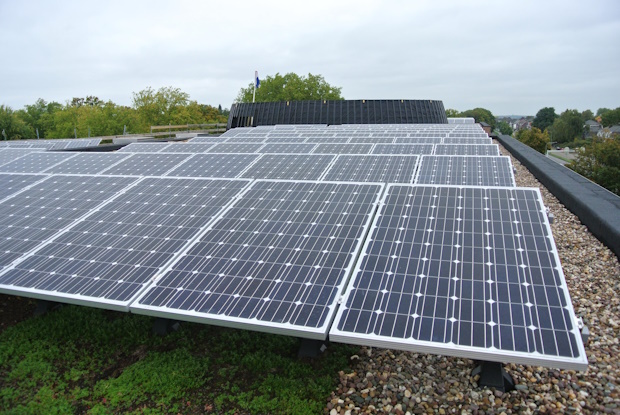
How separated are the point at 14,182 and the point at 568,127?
178410 mm

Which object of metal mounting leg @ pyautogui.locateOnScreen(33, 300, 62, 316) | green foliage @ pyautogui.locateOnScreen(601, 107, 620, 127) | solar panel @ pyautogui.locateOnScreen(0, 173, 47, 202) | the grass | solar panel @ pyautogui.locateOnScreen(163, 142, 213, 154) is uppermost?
green foliage @ pyautogui.locateOnScreen(601, 107, 620, 127)

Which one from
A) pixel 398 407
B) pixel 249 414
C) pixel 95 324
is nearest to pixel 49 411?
pixel 95 324

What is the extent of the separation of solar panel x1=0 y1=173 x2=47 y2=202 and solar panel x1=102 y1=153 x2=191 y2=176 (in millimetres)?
2418

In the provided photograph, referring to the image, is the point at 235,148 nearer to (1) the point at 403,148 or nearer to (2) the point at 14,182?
(1) the point at 403,148

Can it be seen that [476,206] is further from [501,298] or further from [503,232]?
[501,298]

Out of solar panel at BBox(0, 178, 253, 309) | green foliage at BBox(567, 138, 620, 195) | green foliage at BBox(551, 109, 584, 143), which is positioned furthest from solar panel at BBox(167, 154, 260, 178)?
green foliage at BBox(551, 109, 584, 143)

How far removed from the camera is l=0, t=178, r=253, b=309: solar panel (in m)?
6.02

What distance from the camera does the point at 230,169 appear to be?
43.3ft

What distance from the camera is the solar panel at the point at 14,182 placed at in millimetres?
9891

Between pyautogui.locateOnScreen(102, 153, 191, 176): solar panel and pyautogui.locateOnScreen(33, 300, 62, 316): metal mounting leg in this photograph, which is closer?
pyautogui.locateOnScreen(33, 300, 62, 316): metal mounting leg

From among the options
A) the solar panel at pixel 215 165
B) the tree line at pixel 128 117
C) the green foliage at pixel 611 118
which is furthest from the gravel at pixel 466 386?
the green foliage at pixel 611 118

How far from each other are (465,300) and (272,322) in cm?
245

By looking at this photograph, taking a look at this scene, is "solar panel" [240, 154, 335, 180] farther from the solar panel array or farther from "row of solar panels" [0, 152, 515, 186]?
the solar panel array

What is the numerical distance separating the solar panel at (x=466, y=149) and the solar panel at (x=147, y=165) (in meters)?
10.7
